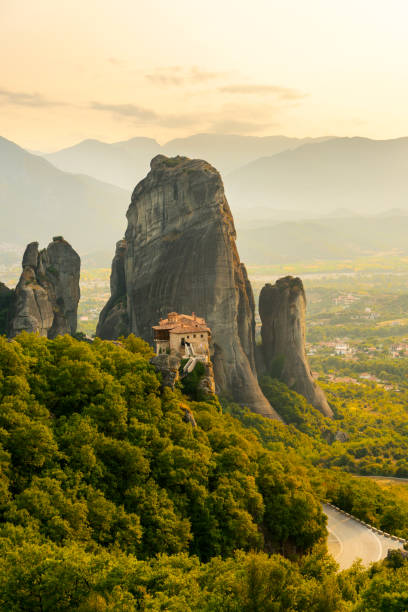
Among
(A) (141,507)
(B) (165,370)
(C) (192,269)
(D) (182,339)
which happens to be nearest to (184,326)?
(D) (182,339)

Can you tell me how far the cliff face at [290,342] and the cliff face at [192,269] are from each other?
438 cm

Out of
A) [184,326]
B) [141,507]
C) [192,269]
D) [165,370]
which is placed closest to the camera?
[141,507]

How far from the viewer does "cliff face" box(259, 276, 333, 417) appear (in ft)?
268

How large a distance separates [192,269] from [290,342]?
59.1 feet

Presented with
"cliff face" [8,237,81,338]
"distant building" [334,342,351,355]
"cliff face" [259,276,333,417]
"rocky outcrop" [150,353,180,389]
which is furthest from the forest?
"distant building" [334,342,351,355]

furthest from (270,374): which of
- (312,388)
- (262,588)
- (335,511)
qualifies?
(262,588)

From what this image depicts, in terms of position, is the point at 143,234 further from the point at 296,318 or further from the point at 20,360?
the point at 20,360

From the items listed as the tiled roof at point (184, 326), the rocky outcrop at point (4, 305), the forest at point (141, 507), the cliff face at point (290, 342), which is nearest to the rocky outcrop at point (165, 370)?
the forest at point (141, 507)

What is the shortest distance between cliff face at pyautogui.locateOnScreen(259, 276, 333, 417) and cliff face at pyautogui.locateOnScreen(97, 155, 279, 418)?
438cm

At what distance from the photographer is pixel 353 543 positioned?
3641 centimetres

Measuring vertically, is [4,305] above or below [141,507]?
above

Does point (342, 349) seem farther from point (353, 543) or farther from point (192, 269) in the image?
point (353, 543)

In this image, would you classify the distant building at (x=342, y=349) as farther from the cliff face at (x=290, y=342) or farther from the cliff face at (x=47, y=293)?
the cliff face at (x=47, y=293)

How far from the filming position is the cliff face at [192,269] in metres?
72.0
